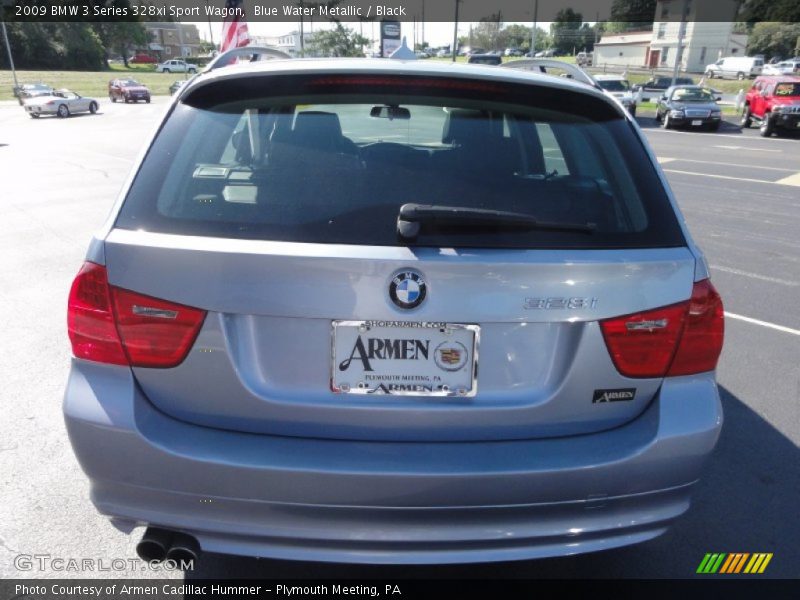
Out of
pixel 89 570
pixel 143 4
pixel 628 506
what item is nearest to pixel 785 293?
pixel 628 506

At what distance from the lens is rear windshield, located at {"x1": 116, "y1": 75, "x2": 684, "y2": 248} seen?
2.02m

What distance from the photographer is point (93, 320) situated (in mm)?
2053

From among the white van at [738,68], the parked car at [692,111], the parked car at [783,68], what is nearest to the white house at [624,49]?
the white van at [738,68]

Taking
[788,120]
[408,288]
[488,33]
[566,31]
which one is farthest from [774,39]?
[408,288]

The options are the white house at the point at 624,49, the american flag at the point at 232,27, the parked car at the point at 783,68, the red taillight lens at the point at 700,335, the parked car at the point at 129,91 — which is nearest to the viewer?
the red taillight lens at the point at 700,335

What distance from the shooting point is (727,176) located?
13.7 meters

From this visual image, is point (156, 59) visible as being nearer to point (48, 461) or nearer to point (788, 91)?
point (788, 91)

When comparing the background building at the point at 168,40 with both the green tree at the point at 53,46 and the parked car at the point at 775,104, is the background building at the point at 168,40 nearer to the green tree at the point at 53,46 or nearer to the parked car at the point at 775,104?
the green tree at the point at 53,46

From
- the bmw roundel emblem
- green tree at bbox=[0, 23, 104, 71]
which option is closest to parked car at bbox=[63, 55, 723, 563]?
the bmw roundel emblem

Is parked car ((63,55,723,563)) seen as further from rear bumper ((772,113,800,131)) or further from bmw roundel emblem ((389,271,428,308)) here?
rear bumper ((772,113,800,131))

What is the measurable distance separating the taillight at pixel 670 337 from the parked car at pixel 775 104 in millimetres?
24730

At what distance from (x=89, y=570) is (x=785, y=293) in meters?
6.00

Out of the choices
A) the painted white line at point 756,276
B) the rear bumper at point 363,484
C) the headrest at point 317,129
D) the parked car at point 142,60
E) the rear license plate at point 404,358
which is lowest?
the parked car at point 142,60

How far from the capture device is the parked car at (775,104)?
22922 mm
